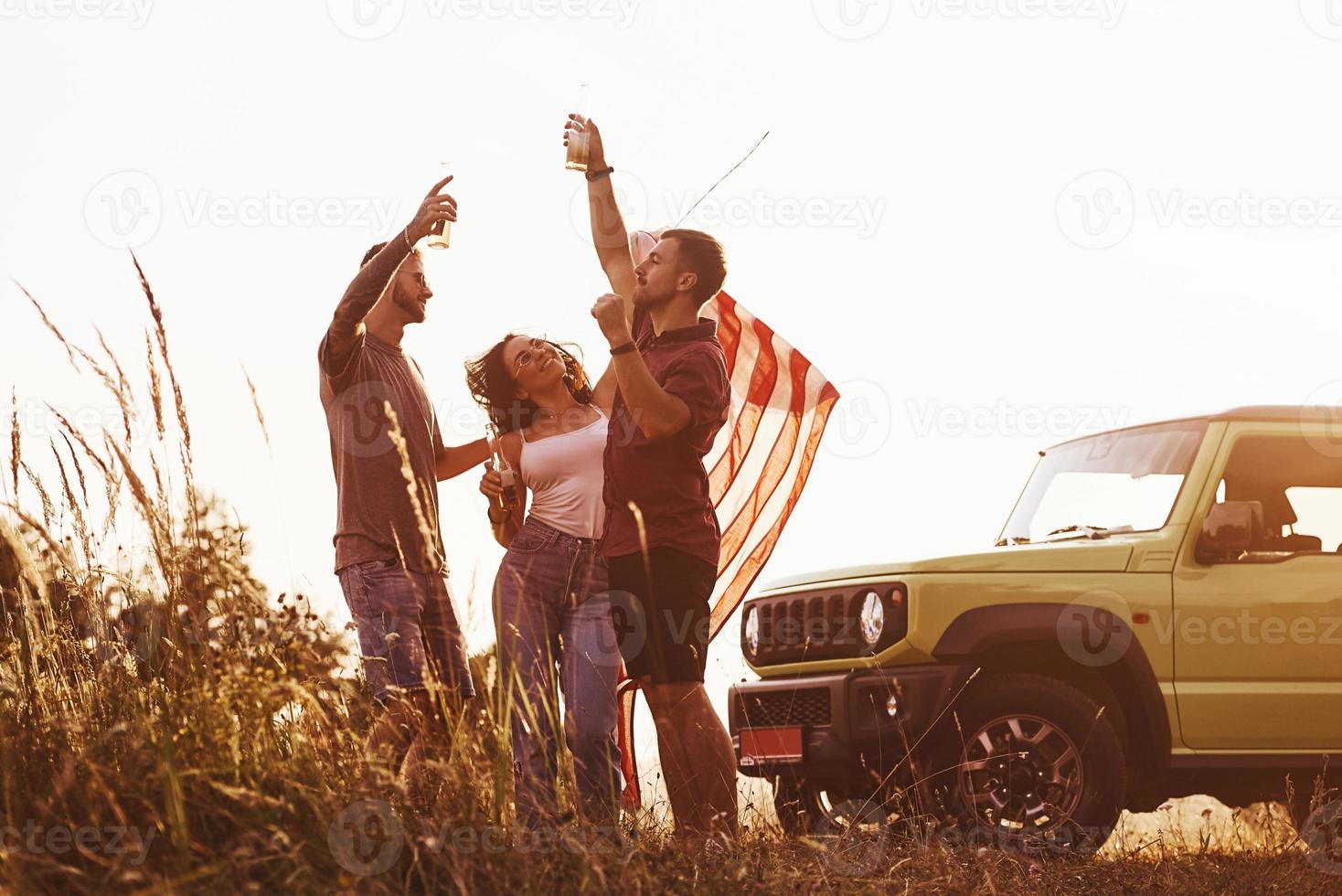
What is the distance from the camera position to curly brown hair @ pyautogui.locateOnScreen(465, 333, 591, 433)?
18.9 feet

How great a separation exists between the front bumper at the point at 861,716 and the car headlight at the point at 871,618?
17 cm

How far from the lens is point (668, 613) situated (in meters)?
4.73

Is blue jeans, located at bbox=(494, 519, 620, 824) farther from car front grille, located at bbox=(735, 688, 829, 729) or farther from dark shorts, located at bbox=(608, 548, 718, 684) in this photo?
car front grille, located at bbox=(735, 688, 829, 729)

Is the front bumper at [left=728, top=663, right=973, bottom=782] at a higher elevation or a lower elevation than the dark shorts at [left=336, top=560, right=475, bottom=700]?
lower

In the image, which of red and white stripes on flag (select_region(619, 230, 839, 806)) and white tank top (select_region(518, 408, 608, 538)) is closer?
white tank top (select_region(518, 408, 608, 538))

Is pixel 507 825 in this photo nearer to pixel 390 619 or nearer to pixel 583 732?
pixel 583 732

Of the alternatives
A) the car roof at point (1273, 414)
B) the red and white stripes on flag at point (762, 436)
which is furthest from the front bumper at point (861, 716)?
the car roof at point (1273, 414)

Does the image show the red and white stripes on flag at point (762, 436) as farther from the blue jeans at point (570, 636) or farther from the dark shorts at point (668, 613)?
the dark shorts at point (668, 613)

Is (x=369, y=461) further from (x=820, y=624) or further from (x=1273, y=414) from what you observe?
(x=1273, y=414)

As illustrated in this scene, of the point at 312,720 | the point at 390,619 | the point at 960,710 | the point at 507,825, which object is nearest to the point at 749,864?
the point at 507,825

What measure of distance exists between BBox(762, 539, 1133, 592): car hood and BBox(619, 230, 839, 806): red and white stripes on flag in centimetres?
72

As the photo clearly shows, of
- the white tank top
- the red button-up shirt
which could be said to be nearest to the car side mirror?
the red button-up shirt

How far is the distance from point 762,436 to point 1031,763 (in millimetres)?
2104

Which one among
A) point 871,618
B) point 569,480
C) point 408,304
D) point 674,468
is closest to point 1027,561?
point 871,618
